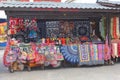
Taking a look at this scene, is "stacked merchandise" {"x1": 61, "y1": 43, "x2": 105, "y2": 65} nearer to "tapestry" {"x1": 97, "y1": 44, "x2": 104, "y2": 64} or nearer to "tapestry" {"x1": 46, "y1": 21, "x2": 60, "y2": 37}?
"tapestry" {"x1": 97, "y1": 44, "x2": 104, "y2": 64}

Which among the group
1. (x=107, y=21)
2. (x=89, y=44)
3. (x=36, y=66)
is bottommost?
(x=36, y=66)

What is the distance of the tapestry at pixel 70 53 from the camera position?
36.8ft

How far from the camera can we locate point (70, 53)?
36.9 feet

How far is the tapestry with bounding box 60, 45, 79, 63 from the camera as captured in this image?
36.8 feet

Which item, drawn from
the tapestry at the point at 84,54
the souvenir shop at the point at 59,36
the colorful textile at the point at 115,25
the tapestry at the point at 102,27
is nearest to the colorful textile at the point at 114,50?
the souvenir shop at the point at 59,36

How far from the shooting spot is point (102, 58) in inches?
454

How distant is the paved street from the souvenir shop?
367 mm

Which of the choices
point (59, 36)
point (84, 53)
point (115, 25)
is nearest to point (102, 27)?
point (115, 25)

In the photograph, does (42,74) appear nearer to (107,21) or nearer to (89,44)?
(89,44)

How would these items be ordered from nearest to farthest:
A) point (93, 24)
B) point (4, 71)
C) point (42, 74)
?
1. point (42, 74)
2. point (4, 71)
3. point (93, 24)

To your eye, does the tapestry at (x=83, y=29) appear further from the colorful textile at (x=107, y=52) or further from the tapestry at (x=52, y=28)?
the colorful textile at (x=107, y=52)

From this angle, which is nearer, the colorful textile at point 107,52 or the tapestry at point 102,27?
the colorful textile at point 107,52

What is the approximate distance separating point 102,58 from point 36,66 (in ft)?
9.14

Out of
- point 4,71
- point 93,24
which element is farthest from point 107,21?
point 4,71
